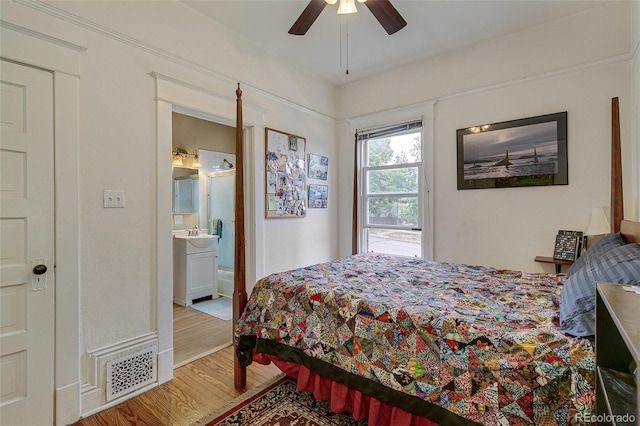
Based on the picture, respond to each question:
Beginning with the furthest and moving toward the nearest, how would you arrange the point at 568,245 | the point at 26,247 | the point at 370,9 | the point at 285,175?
the point at 285,175, the point at 568,245, the point at 370,9, the point at 26,247

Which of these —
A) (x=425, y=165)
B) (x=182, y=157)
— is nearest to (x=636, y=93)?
(x=425, y=165)

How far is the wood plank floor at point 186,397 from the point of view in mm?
1863

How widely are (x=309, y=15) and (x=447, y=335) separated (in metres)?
2.15

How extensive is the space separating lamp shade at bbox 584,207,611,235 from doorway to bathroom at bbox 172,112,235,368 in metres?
3.67

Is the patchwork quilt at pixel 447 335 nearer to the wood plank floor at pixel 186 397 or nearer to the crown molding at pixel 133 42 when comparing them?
the wood plank floor at pixel 186 397

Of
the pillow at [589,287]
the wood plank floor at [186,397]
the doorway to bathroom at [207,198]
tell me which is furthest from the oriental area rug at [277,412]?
the doorway to bathroom at [207,198]

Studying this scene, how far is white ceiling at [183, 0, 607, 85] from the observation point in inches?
98.8

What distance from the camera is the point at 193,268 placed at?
400 centimetres

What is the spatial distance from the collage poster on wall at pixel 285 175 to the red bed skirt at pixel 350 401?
66.9 inches

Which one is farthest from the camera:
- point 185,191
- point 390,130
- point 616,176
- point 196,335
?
point 185,191

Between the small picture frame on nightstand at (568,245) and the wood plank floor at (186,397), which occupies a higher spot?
the small picture frame on nightstand at (568,245)

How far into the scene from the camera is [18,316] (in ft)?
5.57

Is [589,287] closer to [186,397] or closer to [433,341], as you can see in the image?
[433,341]

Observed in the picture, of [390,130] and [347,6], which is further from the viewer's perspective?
[390,130]
